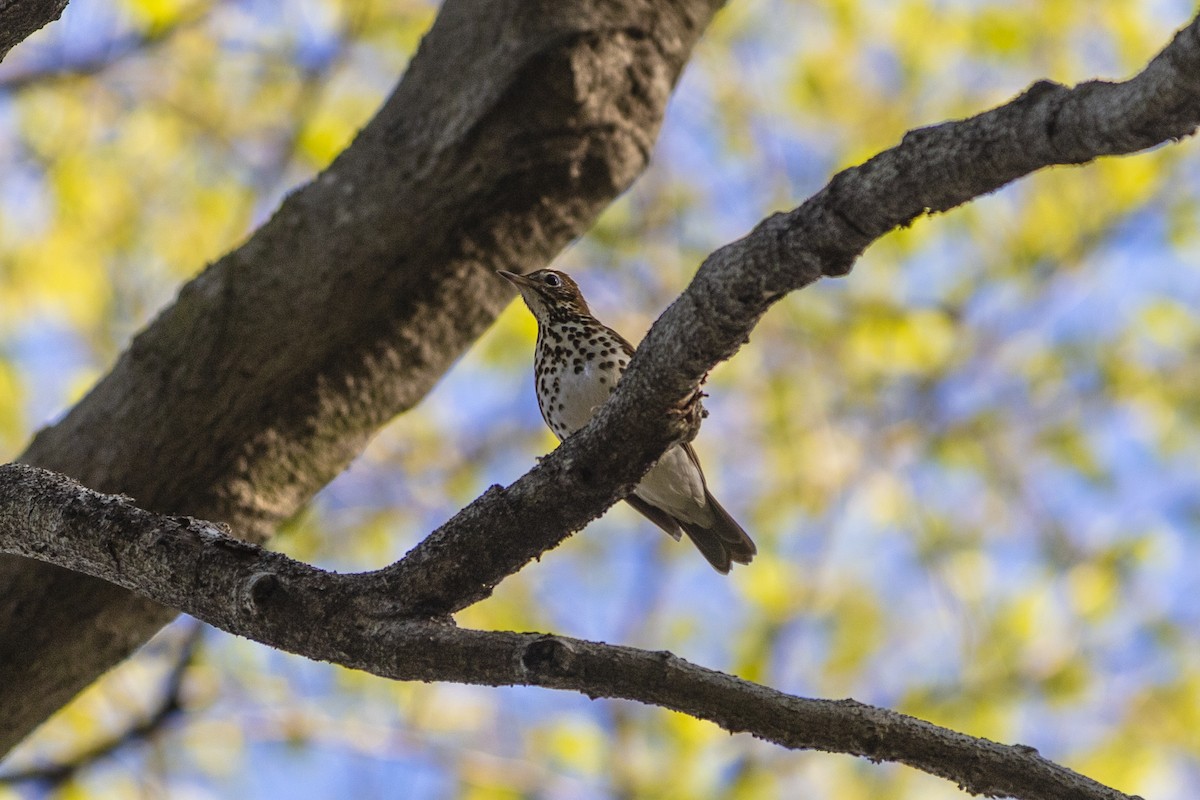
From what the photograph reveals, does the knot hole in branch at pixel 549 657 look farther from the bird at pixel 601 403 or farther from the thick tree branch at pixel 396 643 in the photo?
the bird at pixel 601 403

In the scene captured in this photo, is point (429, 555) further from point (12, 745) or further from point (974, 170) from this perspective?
point (12, 745)

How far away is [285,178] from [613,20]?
13.8 feet

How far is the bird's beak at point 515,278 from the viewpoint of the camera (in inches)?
158

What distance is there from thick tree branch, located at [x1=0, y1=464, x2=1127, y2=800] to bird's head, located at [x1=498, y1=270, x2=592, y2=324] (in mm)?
2436

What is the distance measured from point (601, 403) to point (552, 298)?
2.26 feet

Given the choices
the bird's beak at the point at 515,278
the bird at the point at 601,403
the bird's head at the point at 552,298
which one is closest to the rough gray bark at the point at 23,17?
the bird's beak at the point at 515,278

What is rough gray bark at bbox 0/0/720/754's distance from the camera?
3.59 m

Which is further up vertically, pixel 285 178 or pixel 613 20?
pixel 285 178

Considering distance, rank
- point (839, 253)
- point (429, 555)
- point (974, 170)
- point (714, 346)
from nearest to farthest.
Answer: point (974, 170) < point (839, 253) < point (714, 346) < point (429, 555)

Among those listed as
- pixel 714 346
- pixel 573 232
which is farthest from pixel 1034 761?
pixel 573 232

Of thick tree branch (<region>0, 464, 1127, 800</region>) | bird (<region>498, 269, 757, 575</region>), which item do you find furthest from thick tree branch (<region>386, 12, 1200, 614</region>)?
bird (<region>498, 269, 757, 575</region>)

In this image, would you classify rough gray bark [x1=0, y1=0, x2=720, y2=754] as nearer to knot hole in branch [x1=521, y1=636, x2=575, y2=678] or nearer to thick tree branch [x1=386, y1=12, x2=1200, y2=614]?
thick tree branch [x1=386, y1=12, x2=1200, y2=614]

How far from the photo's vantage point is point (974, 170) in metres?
1.85

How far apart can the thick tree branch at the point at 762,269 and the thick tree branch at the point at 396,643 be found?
0.45ft
